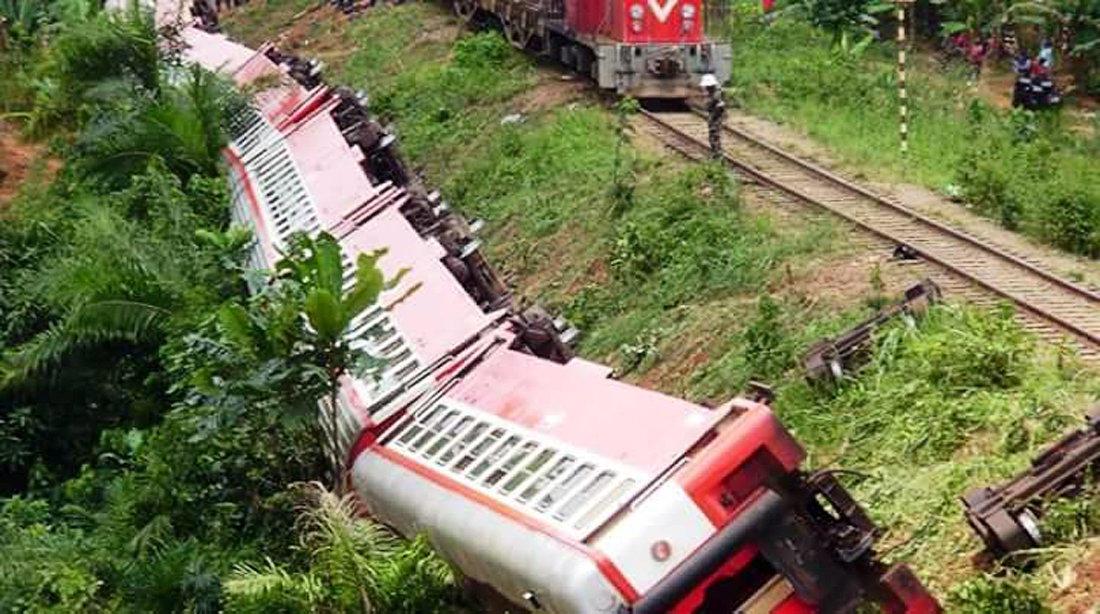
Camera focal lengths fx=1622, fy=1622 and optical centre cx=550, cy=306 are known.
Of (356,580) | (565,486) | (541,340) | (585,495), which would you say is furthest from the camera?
(541,340)

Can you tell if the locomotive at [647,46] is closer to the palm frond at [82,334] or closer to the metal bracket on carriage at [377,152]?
the metal bracket on carriage at [377,152]

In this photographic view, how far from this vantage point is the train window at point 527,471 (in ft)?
27.9

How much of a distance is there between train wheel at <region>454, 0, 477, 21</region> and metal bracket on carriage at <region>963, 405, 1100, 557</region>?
23.7 m

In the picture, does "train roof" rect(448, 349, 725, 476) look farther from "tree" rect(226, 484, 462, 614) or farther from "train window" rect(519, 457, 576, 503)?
"tree" rect(226, 484, 462, 614)

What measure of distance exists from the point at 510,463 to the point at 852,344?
12.6ft

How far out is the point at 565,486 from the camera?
8141mm

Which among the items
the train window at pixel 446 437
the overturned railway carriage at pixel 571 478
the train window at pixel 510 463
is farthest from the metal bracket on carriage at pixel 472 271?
the train window at pixel 510 463

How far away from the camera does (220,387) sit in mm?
11055

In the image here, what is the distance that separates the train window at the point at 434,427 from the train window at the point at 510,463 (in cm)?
109

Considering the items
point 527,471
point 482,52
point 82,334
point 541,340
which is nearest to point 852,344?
point 541,340

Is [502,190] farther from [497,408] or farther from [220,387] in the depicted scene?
[497,408]

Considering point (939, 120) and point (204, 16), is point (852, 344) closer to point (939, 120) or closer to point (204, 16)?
point (939, 120)

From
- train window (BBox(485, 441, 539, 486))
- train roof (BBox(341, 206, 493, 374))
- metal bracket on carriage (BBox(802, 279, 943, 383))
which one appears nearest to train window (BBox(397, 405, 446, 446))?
train roof (BBox(341, 206, 493, 374))

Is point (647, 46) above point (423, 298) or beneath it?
beneath
